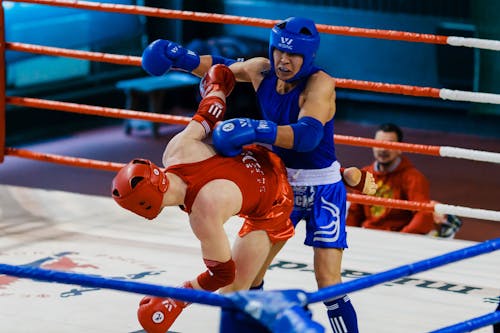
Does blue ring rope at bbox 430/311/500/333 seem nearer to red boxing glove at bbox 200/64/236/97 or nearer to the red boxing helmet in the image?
the red boxing helmet

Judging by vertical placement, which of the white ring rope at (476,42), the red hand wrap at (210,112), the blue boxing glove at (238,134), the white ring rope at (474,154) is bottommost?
the white ring rope at (474,154)

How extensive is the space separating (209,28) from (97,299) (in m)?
6.90

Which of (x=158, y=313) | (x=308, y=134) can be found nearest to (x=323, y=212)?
(x=308, y=134)

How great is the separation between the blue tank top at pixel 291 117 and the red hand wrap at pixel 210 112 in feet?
0.48

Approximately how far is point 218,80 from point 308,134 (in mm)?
528

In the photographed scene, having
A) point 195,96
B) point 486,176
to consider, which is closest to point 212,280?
point 486,176

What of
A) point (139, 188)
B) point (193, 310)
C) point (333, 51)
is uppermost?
point (333, 51)

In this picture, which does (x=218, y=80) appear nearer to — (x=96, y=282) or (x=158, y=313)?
(x=158, y=313)

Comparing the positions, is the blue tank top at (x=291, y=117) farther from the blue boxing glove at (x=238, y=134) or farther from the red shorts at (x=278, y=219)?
the blue boxing glove at (x=238, y=134)

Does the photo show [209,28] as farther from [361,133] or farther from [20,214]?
[20,214]

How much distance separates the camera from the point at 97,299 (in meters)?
4.69

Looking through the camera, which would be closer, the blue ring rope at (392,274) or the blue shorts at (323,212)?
the blue ring rope at (392,274)

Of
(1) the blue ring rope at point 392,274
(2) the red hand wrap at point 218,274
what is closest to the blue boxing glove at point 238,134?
(2) the red hand wrap at point 218,274

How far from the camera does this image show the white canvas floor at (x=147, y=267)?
4.51 m
